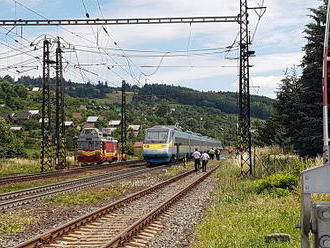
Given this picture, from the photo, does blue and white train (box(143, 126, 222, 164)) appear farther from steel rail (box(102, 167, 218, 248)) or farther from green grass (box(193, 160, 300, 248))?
green grass (box(193, 160, 300, 248))

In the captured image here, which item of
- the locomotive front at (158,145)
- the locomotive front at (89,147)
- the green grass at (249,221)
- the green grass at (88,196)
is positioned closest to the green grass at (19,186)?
the green grass at (88,196)

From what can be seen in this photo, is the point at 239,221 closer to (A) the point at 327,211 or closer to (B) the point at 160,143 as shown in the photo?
(A) the point at 327,211

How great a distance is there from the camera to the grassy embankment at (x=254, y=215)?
31.0ft

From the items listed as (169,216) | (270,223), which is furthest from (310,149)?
(270,223)

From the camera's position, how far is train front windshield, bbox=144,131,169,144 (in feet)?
134

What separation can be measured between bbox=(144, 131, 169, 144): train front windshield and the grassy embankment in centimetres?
2017

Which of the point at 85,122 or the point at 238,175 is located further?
the point at 85,122

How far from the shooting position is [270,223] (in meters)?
10.8

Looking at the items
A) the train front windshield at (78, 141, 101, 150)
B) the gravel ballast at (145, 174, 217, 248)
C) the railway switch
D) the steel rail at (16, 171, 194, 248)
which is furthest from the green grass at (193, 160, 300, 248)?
the train front windshield at (78, 141, 101, 150)

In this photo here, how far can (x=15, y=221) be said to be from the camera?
42.4 feet

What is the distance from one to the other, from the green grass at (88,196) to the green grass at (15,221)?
270 centimetres

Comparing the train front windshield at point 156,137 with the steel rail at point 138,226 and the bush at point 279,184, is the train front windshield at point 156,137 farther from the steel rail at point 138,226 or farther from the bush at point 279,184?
the bush at point 279,184

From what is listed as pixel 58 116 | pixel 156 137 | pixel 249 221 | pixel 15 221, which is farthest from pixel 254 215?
pixel 156 137

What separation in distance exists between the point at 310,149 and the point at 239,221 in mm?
14535
